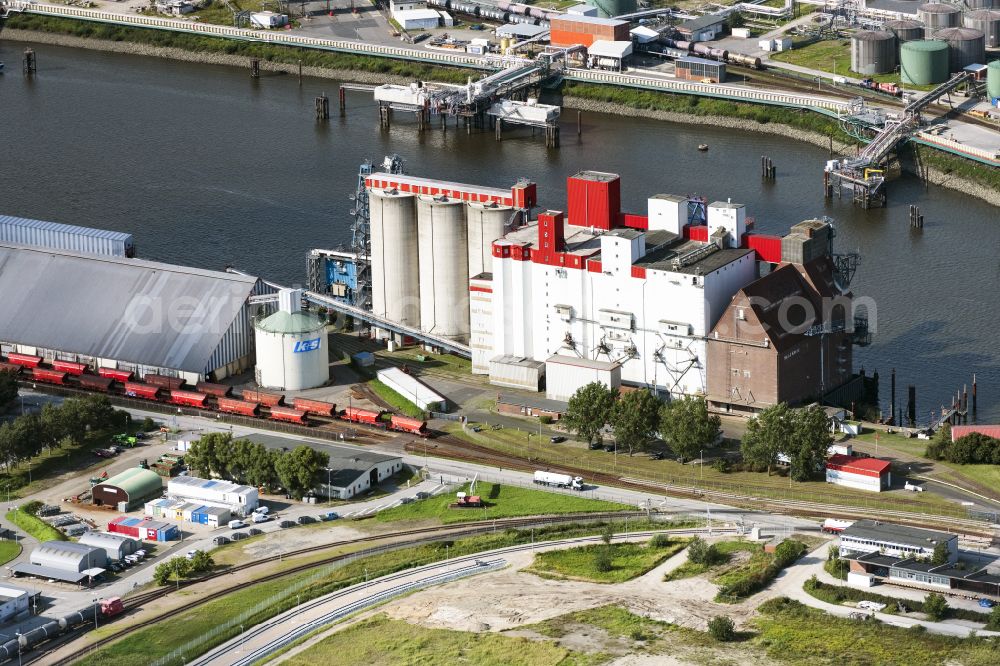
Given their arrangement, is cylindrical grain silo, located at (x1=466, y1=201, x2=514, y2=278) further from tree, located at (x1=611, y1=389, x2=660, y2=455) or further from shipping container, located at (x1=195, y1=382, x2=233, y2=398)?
tree, located at (x1=611, y1=389, x2=660, y2=455)

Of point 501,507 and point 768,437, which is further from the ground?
point 768,437

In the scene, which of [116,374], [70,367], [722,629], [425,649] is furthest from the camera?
[70,367]

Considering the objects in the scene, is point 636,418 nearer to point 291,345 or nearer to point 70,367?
point 291,345

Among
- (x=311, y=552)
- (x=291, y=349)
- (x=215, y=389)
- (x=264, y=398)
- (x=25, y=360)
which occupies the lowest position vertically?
(x=311, y=552)

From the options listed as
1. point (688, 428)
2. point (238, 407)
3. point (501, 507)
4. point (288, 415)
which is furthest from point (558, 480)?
point (238, 407)

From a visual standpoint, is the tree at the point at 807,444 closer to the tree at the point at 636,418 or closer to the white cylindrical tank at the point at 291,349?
the tree at the point at 636,418

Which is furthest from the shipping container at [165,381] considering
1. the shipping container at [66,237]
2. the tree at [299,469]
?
the tree at [299,469]
